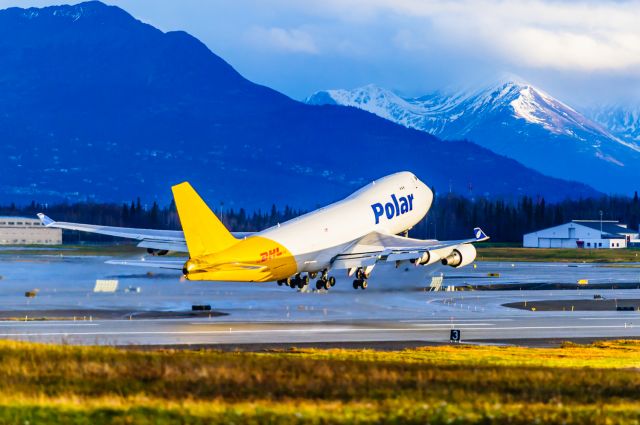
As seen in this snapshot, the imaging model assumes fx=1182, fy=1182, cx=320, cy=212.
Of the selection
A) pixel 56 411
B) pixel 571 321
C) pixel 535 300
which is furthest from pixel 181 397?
pixel 535 300

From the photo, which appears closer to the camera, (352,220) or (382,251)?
(382,251)

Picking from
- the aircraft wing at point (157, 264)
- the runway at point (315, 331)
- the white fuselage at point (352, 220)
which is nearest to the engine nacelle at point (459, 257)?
the runway at point (315, 331)

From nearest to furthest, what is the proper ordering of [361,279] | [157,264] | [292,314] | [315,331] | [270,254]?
[157,264], [270,254], [315,331], [361,279], [292,314]

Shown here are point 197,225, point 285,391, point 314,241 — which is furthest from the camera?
point 314,241

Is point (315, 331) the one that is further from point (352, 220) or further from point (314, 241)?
point (352, 220)

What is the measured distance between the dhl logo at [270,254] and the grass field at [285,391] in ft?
95.8

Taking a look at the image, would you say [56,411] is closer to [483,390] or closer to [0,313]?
[483,390]

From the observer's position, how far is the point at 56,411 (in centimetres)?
2919

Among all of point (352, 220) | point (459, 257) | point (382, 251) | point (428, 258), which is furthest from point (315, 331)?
point (459, 257)

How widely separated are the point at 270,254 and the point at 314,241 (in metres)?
6.39

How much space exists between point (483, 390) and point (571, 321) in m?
56.8

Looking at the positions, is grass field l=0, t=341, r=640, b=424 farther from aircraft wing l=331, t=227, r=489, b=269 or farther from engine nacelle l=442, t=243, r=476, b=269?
engine nacelle l=442, t=243, r=476, b=269

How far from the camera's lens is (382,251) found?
8525 centimetres

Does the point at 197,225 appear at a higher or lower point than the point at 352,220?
lower
